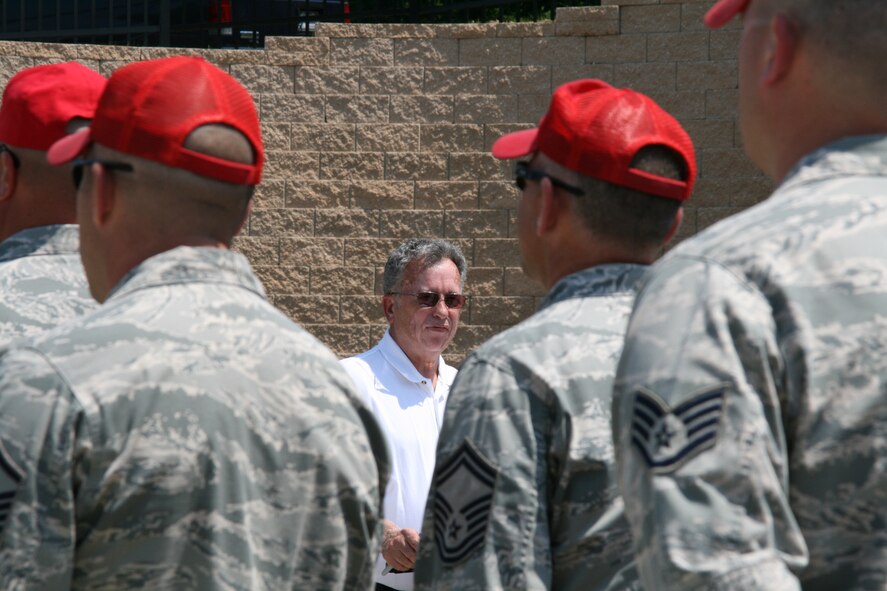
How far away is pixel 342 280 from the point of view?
335 inches

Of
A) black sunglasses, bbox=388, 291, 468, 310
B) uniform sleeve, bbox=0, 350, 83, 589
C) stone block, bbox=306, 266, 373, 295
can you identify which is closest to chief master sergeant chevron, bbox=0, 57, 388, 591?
uniform sleeve, bbox=0, 350, 83, 589

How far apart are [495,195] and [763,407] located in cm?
690

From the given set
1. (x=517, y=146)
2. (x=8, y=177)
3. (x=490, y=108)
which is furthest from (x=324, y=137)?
(x=517, y=146)

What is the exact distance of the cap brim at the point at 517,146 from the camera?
9.05ft

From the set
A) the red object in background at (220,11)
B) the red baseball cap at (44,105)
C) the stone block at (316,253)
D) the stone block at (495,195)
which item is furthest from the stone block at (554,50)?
the red baseball cap at (44,105)

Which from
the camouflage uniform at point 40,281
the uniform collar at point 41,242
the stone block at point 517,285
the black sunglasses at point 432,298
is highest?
the uniform collar at point 41,242

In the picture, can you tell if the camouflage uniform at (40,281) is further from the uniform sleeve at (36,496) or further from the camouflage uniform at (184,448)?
the uniform sleeve at (36,496)

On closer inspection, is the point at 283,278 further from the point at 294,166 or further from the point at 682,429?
the point at 682,429

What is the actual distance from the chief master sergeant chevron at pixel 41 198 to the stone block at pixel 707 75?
19.0ft

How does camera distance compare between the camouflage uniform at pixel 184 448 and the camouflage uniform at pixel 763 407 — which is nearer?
the camouflage uniform at pixel 763 407

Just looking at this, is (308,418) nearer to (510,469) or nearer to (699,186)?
(510,469)

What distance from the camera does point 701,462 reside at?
162 centimetres

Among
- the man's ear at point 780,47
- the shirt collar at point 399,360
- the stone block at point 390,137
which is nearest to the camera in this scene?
the man's ear at point 780,47

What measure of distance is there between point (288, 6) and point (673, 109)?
11.6 feet
